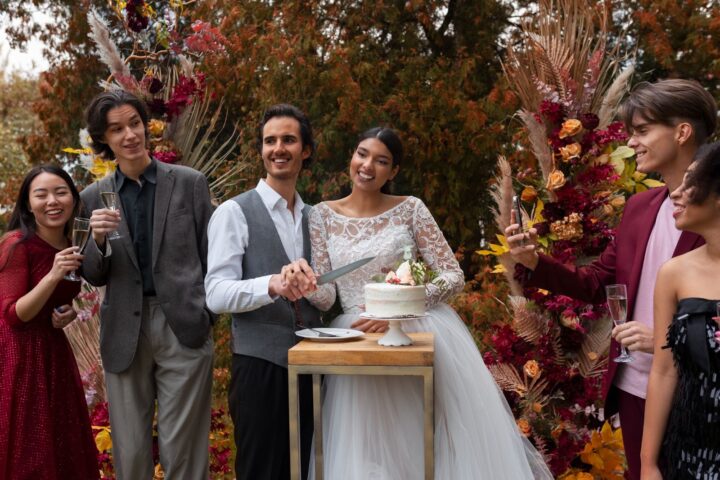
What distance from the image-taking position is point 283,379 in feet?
10.6

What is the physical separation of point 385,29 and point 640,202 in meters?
6.10

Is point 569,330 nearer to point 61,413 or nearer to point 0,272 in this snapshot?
point 61,413

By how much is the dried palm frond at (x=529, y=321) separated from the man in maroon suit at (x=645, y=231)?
4.08ft

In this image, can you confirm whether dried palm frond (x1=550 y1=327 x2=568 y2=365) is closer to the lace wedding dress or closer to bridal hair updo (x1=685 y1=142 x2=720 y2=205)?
the lace wedding dress

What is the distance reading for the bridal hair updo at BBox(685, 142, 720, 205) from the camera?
7.98 feet

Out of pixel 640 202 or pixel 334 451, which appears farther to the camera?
pixel 334 451

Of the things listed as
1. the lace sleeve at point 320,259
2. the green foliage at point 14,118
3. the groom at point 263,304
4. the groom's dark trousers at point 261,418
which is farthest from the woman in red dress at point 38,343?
the green foliage at point 14,118

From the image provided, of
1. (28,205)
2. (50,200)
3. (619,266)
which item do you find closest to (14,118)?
(28,205)

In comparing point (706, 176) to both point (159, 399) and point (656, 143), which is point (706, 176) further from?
point (159, 399)

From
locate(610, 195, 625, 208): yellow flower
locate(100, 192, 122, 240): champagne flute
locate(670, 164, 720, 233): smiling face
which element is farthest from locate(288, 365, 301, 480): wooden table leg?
locate(610, 195, 625, 208): yellow flower

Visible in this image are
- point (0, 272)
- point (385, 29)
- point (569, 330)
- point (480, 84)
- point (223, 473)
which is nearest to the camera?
point (0, 272)

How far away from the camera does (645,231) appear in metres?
2.87

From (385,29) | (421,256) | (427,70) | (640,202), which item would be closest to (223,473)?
(421,256)

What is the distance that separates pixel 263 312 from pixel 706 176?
1.81m
